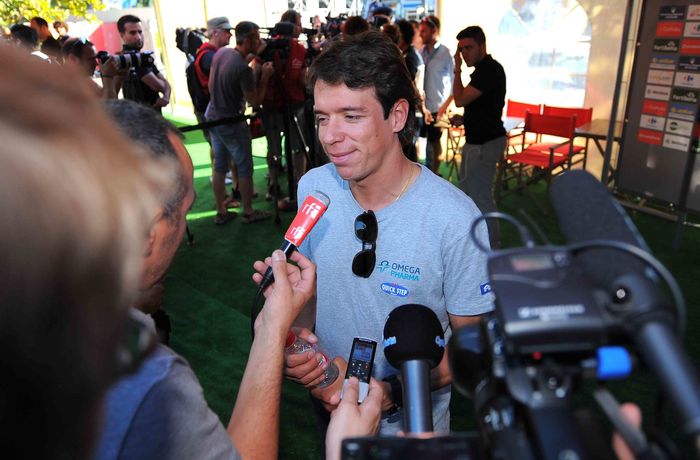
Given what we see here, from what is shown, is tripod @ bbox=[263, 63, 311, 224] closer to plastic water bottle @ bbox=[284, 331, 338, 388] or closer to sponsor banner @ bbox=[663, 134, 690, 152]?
sponsor banner @ bbox=[663, 134, 690, 152]

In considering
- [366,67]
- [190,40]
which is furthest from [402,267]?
[190,40]

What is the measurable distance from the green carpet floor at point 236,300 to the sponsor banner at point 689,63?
154 cm

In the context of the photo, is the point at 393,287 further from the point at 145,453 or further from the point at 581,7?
the point at 581,7

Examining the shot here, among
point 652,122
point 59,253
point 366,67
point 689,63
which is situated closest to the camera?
point 59,253

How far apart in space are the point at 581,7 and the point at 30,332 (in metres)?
6.96

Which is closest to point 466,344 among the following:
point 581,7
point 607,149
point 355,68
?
point 355,68

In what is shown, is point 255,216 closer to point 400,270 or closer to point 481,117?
point 481,117

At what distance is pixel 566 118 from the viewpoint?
18.7 feet

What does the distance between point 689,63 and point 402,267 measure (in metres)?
4.29

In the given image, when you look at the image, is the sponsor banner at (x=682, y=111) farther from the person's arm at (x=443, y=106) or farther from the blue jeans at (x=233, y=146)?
the blue jeans at (x=233, y=146)

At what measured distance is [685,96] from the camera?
4598 millimetres

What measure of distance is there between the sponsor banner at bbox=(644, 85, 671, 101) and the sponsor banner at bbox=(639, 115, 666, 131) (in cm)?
18

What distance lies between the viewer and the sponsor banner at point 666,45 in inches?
181

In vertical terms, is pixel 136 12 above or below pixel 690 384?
above
